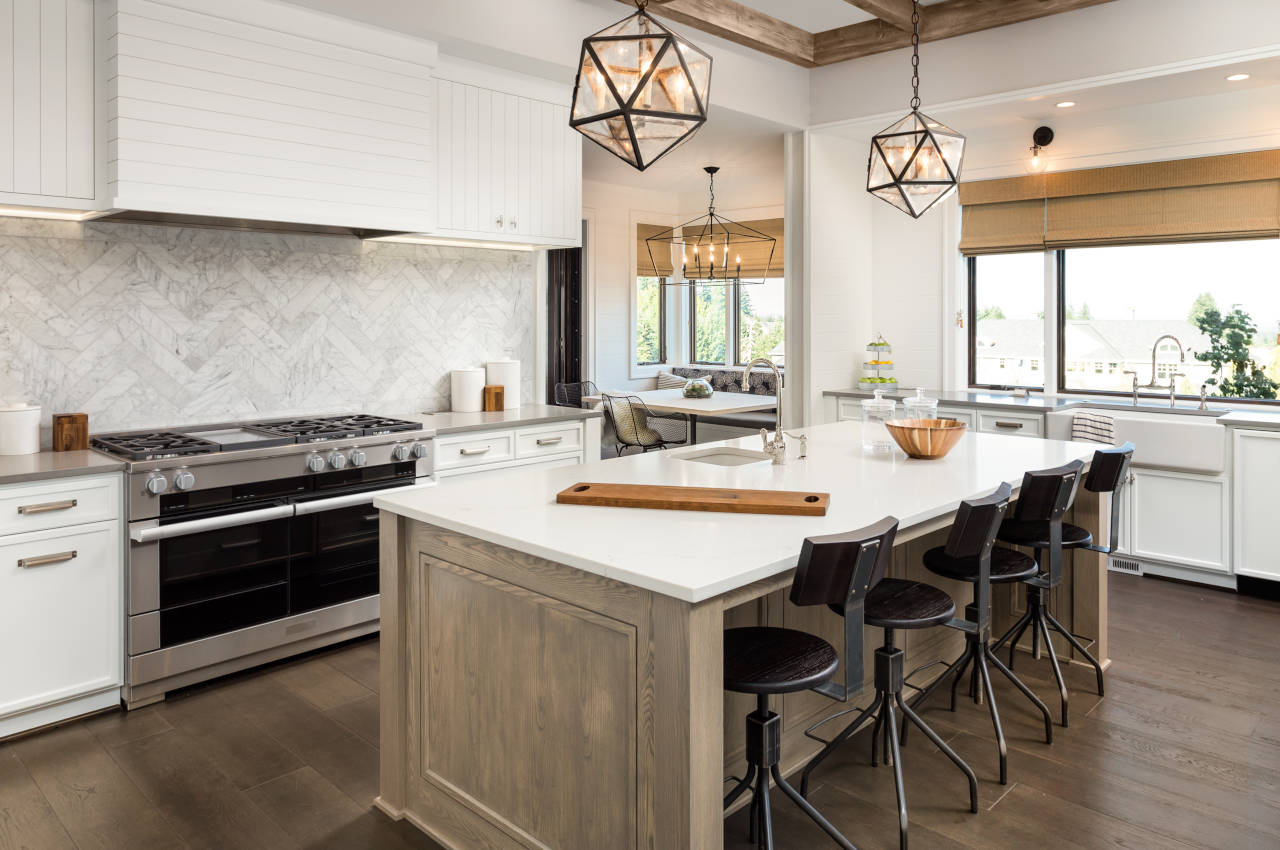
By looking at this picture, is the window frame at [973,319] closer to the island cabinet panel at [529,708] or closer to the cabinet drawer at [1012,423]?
the cabinet drawer at [1012,423]

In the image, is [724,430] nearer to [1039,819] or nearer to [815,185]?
[815,185]

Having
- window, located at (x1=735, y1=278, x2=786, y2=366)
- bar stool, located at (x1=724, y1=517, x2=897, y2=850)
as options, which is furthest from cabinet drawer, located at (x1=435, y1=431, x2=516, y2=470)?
window, located at (x1=735, y1=278, x2=786, y2=366)

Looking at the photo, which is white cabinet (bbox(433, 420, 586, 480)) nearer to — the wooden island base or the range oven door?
the range oven door

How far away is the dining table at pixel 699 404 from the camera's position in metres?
6.70

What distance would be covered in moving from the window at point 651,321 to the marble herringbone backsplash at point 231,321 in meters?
4.49

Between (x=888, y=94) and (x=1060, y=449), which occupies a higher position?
(x=888, y=94)

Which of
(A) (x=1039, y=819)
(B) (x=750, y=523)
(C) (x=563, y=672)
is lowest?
(A) (x=1039, y=819)

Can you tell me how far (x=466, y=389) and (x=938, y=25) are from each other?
3330 millimetres

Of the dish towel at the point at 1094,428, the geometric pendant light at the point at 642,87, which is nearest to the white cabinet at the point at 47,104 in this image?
the geometric pendant light at the point at 642,87

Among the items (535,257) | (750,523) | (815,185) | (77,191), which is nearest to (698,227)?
(815,185)

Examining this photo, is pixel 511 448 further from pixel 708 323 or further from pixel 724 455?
pixel 708 323

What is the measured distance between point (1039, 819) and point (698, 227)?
275 inches

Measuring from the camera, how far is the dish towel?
4.68 metres

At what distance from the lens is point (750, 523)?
226 centimetres
